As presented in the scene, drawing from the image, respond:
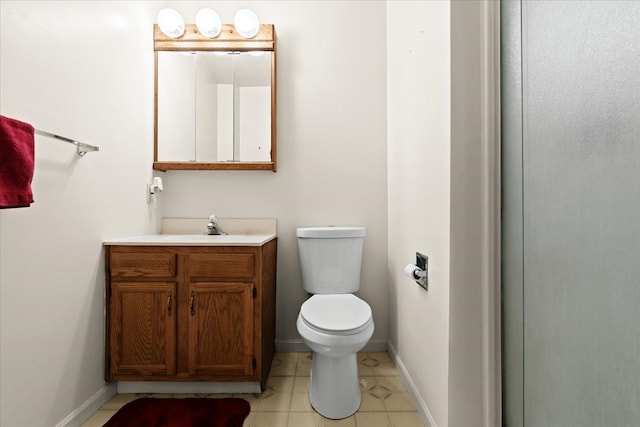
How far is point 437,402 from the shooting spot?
3.91ft

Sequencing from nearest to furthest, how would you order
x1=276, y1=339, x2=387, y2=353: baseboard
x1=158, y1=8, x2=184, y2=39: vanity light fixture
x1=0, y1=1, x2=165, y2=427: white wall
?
x1=0, y1=1, x2=165, y2=427: white wall < x1=158, y1=8, x2=184, y2=39: vanity light fixture < x1=276, y1=339, x2=387, y2=353: baseboard

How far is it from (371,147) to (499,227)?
1217 mm

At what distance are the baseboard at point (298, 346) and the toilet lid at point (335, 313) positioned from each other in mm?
552

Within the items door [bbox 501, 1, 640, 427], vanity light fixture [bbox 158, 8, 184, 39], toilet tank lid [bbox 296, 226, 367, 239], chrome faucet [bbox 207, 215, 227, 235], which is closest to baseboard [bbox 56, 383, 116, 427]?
chrome faucet [bbox 207, 215, 227, 235]

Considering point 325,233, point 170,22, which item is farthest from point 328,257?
point 170,22

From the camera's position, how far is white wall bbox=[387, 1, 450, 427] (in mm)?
1124

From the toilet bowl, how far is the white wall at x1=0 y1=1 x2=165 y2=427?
0.97 m

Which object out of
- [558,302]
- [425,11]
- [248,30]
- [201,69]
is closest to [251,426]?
[558,302]

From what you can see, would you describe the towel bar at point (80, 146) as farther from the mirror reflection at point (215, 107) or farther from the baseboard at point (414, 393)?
the baseboard at point (414, 393)

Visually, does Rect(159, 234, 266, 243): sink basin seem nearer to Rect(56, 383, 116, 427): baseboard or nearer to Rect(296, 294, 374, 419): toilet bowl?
Rect(296, 294, 374, 419): toilet bowl

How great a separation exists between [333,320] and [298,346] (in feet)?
2.65

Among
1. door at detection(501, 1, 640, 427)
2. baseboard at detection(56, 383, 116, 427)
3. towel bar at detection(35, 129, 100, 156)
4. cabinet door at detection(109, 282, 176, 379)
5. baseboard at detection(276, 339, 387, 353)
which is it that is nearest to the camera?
door at detection(501, 1, 640, 427)

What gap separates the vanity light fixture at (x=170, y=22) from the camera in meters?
1.94

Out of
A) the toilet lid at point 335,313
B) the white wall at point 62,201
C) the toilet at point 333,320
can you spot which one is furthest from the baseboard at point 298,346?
the white wall at point 62,201
